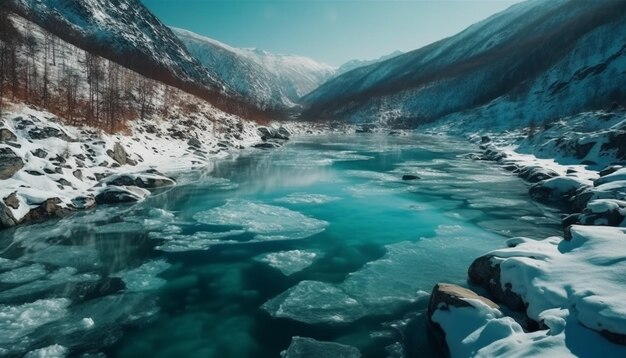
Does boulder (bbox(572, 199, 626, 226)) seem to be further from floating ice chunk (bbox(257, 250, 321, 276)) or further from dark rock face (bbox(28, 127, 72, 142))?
dark rock face (bbox(28, 127, 72, 142))

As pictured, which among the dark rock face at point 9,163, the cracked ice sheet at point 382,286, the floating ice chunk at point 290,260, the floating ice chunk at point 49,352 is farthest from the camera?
the dark rock face at point 9,163

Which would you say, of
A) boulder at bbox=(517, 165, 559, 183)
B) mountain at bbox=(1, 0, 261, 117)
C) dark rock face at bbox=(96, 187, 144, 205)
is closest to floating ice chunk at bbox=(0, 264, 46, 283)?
dark rock face at bbox=(96, 187, 144, 205)

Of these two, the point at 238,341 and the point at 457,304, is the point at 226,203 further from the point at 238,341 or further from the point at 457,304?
the point at 457,304

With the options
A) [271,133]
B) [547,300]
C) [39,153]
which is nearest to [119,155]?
[39,153]

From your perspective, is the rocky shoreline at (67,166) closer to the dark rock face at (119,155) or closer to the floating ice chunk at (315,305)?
the dark rock face at (119,155)

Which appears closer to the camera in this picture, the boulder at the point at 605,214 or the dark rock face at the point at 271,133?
the boulder at the point at 605,214

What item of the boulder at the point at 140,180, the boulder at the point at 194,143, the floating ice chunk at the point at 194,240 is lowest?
the floating ice chunk at the point at 194,240

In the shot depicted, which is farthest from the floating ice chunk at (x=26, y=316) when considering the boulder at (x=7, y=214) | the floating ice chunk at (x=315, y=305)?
the boulder at (x=7, y=214)
